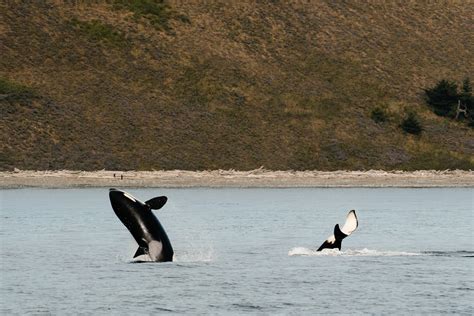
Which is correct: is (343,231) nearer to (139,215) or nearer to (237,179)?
(139,215)

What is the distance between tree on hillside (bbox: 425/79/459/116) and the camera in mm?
109188

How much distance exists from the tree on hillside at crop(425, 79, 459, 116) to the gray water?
4519 centimetres

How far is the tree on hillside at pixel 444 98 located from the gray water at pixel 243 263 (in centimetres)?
4519

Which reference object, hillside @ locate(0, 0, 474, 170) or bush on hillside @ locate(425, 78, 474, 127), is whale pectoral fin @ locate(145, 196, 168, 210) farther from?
bush on hillside @ locate(425, 78, 474, 127)

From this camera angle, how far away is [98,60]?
107m

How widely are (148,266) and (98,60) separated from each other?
73.4m

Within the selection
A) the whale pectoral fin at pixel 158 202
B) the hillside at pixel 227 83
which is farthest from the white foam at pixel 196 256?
the hillside at pixel 227 83

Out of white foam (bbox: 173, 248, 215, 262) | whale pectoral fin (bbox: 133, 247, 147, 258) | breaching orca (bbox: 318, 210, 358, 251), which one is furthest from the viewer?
white foam (bbox: 173, 248, 215, 262)

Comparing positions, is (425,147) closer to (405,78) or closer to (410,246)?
(405,78)

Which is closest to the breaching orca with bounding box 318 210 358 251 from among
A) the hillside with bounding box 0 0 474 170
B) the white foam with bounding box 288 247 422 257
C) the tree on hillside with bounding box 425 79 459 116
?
the white foam with bounding box 288 247 422 257

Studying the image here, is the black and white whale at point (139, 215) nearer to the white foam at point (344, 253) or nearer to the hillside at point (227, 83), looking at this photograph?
the white foam at point (344, 253)

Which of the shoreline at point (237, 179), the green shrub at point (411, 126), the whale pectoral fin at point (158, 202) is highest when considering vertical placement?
the whale pectoral fin at point (158, 202)

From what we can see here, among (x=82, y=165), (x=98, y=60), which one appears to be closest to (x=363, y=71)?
(x=98, y=60)

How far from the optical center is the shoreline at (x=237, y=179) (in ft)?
269
